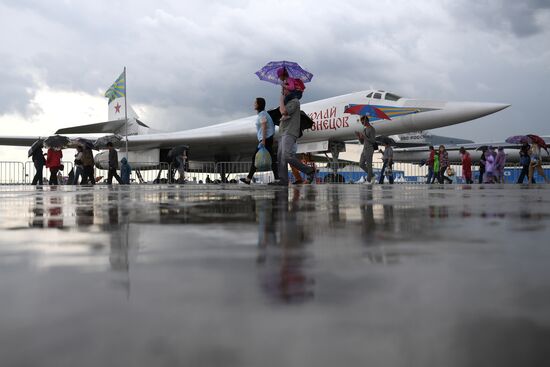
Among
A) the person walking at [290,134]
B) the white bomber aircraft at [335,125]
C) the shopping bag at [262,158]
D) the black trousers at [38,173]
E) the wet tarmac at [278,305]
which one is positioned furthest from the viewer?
the black trousers at [38,173]

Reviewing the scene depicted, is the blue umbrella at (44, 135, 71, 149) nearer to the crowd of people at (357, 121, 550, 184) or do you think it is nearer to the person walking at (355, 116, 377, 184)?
the crowd of people at (357, 121, 550, 184)

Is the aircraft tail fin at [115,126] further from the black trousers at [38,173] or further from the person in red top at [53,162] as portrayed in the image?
the person in red top at [53,162]

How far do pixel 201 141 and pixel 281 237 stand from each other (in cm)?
1597

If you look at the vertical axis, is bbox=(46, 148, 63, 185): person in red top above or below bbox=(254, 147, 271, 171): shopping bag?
above

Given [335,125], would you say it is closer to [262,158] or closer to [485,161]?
[485,161]

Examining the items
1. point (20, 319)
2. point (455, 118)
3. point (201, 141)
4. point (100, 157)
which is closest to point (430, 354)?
point (20, 319)

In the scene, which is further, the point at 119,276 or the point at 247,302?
the point at 119,276

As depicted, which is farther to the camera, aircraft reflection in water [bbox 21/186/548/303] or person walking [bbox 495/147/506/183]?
person walking [bbox 495/147/506/183]

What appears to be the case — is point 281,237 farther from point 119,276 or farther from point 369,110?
point 369,110

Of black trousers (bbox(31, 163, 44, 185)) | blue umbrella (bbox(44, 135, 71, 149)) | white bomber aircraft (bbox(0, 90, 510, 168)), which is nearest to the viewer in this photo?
white bomber aircraft (bbox(0, 90, 510, 168))

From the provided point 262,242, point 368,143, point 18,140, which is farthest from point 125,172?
point 262,242

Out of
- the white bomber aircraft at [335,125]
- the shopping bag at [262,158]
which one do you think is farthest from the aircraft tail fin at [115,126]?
the shopping bag at [262,158]

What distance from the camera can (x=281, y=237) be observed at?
1080mm

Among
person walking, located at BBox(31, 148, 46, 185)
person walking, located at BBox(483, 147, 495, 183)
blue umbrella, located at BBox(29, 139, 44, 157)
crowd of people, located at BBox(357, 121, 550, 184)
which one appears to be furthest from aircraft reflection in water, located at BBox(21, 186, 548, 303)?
person walking, located at BBox(483, 147, 495, 183)
